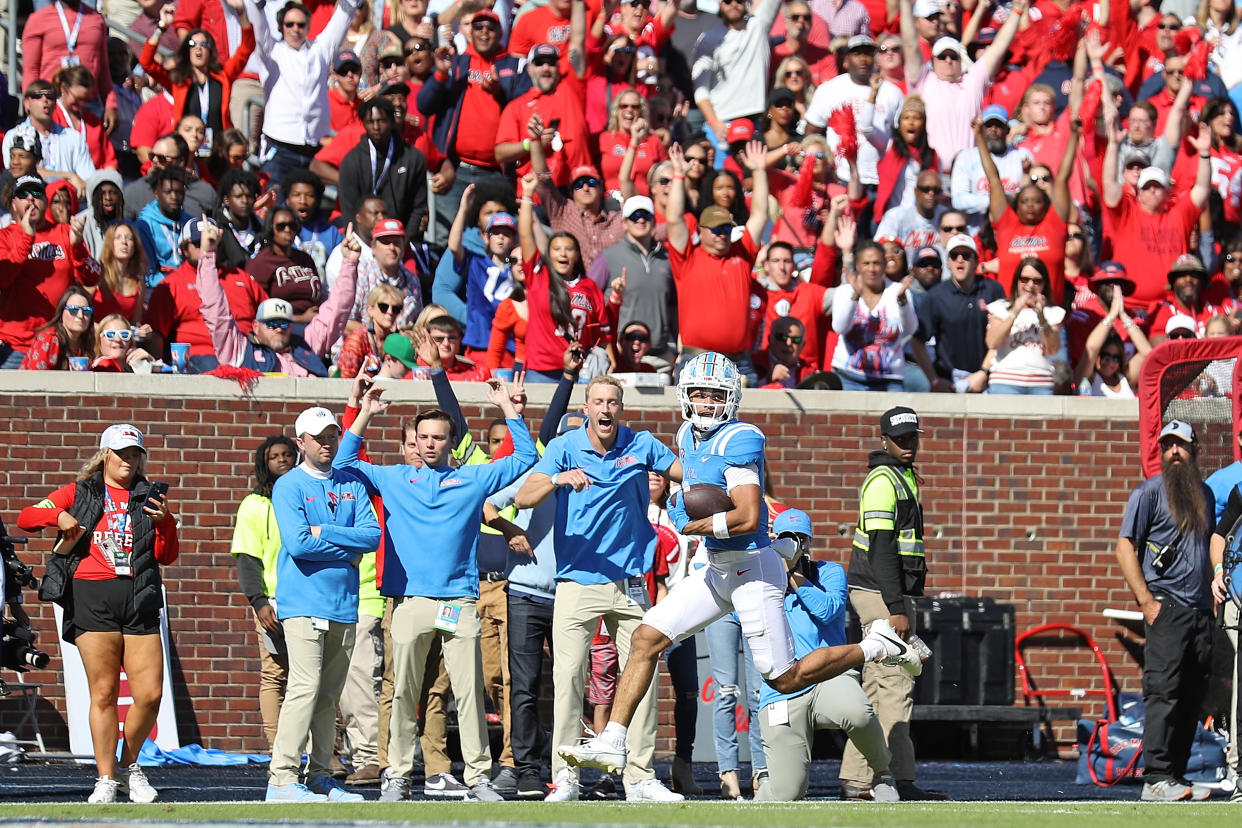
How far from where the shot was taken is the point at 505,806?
8.42m

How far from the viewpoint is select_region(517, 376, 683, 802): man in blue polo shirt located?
383 inches

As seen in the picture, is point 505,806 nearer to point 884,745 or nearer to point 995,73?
point 884,745

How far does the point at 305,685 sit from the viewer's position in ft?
30.3

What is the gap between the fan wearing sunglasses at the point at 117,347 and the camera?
12766 mm

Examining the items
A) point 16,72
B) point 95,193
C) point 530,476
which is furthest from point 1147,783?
point 16,72

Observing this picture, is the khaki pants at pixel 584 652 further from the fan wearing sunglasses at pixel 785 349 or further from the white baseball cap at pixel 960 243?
the white baseball cap at pixel 960 243

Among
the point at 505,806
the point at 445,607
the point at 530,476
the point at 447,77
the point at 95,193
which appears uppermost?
the point at 447,77

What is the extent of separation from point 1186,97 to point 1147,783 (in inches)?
364

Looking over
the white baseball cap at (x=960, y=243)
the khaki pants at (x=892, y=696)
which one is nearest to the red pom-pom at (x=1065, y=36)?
the white baseball cap at (x=960, y=243)

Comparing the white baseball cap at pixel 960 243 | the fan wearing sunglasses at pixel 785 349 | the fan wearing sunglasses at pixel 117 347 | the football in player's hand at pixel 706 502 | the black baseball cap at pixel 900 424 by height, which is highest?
the white baseball cap at pixel 960 243

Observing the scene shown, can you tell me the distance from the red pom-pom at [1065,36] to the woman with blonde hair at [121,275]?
9.79 metres

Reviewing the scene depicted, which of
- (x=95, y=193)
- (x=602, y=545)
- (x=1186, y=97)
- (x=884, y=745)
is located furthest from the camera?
(x=1186, y=97)

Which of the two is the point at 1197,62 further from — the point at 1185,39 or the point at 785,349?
the point at 785,349

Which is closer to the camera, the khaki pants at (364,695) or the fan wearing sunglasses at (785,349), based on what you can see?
the khaki pants at (364,695)
